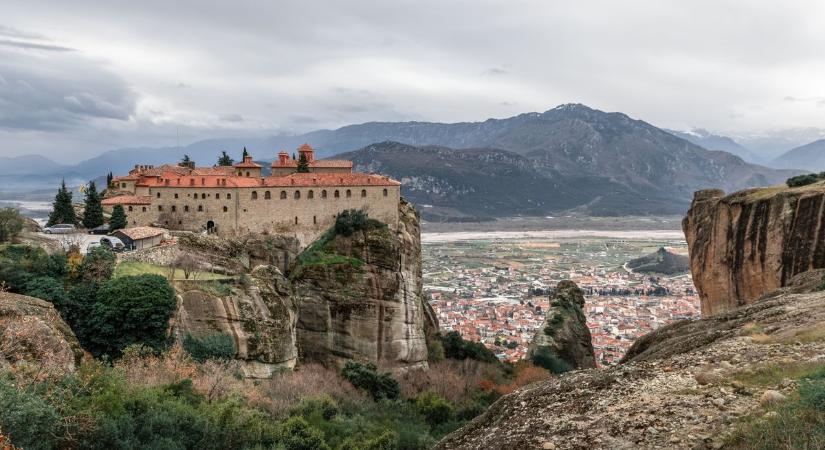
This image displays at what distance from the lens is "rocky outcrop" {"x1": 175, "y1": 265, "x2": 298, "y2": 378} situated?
27797mm

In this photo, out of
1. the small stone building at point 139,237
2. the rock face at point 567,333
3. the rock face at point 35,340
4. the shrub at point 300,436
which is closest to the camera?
the rock face at point 35,340

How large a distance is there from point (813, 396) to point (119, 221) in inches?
1557

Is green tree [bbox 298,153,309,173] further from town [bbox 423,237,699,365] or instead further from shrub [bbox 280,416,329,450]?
shrub [bbox 280,416,329,450]

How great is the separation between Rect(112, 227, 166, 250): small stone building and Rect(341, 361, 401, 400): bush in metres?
14.3

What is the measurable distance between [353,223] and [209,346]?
15.7m

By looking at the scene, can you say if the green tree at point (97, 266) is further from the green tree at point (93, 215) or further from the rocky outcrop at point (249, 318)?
the green tree at point (93, 215)

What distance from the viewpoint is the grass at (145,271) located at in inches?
1172

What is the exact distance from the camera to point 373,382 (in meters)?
32.0

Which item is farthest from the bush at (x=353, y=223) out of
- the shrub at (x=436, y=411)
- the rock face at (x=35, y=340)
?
the rock face at (x=35, y=340)

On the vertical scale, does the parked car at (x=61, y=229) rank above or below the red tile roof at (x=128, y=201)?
below

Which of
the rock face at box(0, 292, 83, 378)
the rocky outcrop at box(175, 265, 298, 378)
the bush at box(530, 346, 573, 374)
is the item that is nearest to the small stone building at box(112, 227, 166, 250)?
the rocky outcrop at box(175, 265, 298, 378)

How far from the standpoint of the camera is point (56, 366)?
16.8 metres

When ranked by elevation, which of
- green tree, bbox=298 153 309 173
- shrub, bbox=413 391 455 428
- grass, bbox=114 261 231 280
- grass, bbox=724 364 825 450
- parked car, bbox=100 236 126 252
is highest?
green tree, bbox=298 153 309 173

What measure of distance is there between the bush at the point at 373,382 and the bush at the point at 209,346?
718 cm
